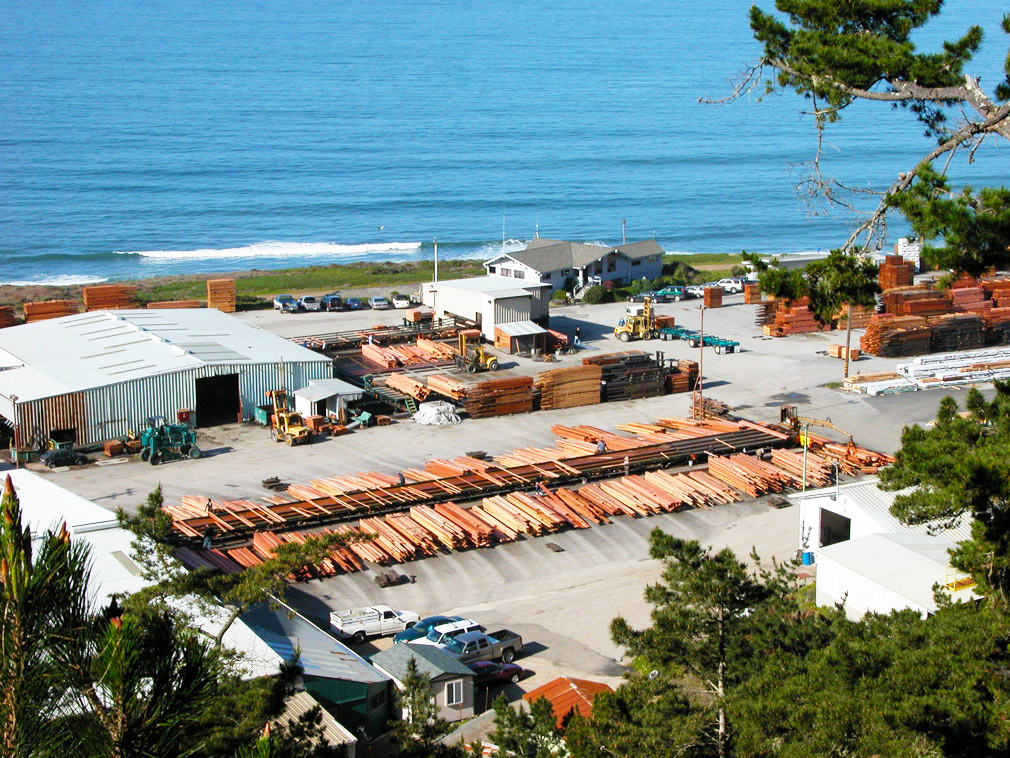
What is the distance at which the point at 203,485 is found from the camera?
102 ft

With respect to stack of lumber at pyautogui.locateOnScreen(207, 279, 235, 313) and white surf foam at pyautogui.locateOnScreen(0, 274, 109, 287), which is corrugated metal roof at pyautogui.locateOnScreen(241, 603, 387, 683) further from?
white surf foam at pyautogui.locateOnScreen(0, 274, 109, 287)

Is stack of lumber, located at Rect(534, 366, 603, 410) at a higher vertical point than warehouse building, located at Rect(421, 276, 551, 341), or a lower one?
lower

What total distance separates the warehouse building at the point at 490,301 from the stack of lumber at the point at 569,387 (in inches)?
339

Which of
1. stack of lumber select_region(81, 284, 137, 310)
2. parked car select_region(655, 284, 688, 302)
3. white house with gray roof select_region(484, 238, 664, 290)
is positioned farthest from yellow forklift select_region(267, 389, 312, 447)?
parked car select_region(655, 284, 688, 302)

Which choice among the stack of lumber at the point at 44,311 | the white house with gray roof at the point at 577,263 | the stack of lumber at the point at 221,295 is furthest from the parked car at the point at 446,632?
the stack of lumber at the point at 221,295

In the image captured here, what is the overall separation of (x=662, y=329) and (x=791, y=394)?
9871 millimetres

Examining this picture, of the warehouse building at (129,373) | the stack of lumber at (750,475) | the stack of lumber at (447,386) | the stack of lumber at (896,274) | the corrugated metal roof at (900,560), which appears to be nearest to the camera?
the corrugated metal roof at (900,560)

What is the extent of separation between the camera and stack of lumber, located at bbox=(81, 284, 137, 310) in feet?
171

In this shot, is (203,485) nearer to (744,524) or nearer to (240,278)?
(744,524)

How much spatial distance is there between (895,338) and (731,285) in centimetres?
1508

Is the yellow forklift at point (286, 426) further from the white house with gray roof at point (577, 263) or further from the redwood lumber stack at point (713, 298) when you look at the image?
the redwood lumber stack at point (713, 298)

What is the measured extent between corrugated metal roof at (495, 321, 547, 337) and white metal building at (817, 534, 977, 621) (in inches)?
946

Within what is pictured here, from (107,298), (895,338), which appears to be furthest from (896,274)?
(107,298)

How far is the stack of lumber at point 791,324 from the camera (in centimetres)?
4919
